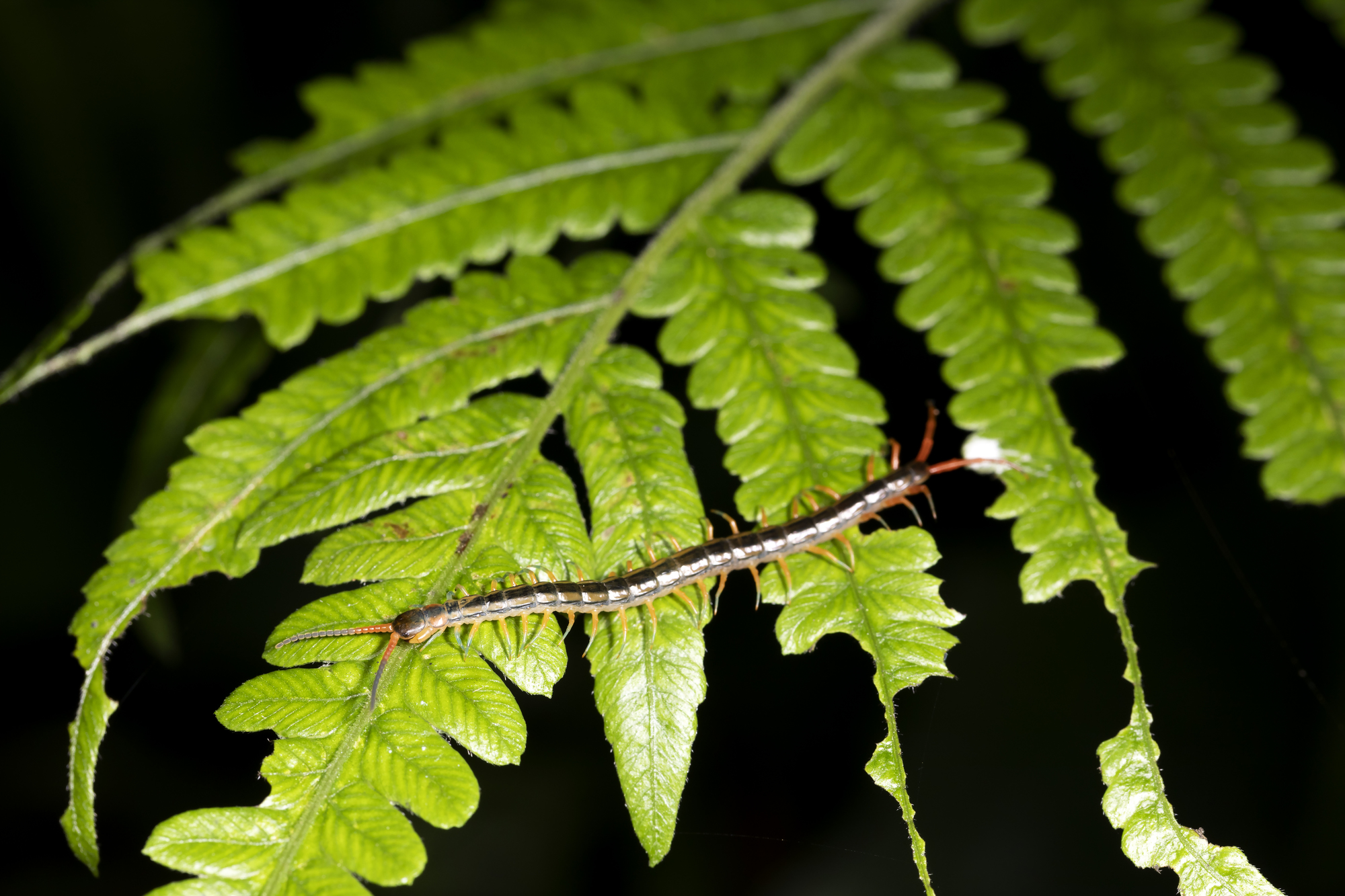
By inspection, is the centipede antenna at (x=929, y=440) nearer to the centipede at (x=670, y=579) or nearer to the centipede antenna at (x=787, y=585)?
the centipede at (x=670, y=579)

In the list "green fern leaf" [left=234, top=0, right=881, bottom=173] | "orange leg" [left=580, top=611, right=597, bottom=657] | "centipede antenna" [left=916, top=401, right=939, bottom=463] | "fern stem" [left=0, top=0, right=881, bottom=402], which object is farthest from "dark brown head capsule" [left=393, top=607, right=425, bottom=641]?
"green fern leaf" [left=234, top=0, right=881, bottom=173]

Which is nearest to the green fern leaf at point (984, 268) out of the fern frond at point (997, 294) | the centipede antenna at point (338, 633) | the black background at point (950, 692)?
the fern frond at point (997, 294)

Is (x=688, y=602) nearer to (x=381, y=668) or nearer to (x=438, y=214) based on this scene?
(x=381, y=668)

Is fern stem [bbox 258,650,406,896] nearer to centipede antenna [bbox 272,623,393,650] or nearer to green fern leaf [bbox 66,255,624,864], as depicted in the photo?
centipede antenna [bbox 272,623,393,650]

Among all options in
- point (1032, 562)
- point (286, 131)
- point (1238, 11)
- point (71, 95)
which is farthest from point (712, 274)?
point (71, 95)

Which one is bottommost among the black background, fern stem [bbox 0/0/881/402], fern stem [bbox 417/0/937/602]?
the black background

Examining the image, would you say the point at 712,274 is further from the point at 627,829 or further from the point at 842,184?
the point at 627,829
